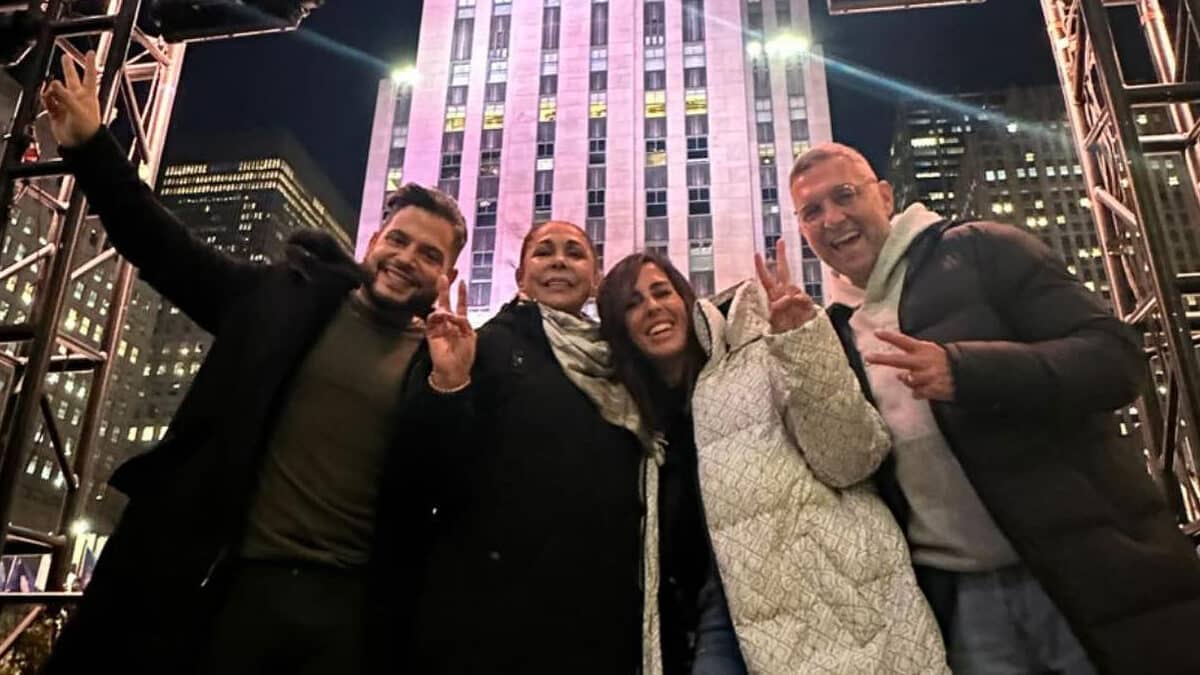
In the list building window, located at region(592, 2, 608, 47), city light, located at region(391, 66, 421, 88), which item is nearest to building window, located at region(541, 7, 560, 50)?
building window, located at region(592, 2, 608, 47)

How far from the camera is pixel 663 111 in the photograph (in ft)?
109

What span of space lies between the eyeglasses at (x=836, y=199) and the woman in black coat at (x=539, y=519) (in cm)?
65

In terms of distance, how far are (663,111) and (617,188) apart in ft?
15.0

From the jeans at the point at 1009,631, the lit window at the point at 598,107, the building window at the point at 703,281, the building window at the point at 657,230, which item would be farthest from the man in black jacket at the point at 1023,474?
the lit window at the point at 598,107

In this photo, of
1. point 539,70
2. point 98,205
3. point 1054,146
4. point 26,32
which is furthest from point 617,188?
point 1054,146

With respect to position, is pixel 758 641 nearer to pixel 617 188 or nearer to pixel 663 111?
pixel 617 188

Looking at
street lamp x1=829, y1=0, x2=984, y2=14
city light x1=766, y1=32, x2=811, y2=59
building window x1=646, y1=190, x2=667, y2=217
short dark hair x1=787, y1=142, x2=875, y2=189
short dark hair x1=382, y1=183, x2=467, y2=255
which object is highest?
city light x1=766, y1=32, x2=811, y2=59

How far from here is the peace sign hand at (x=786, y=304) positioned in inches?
67.8

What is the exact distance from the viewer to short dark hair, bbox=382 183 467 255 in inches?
87.0

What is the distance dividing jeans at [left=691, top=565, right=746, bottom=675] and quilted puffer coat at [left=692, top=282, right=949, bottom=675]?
3.8 inches

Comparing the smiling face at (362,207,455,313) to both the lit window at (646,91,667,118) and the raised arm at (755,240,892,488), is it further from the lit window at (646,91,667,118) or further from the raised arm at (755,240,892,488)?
the lit window at (646,91,667,118)

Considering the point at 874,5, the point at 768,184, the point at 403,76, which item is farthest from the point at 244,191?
the point at 874,5

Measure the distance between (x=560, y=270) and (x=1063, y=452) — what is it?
1.29 meters

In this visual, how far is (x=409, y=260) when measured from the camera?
211 cm
